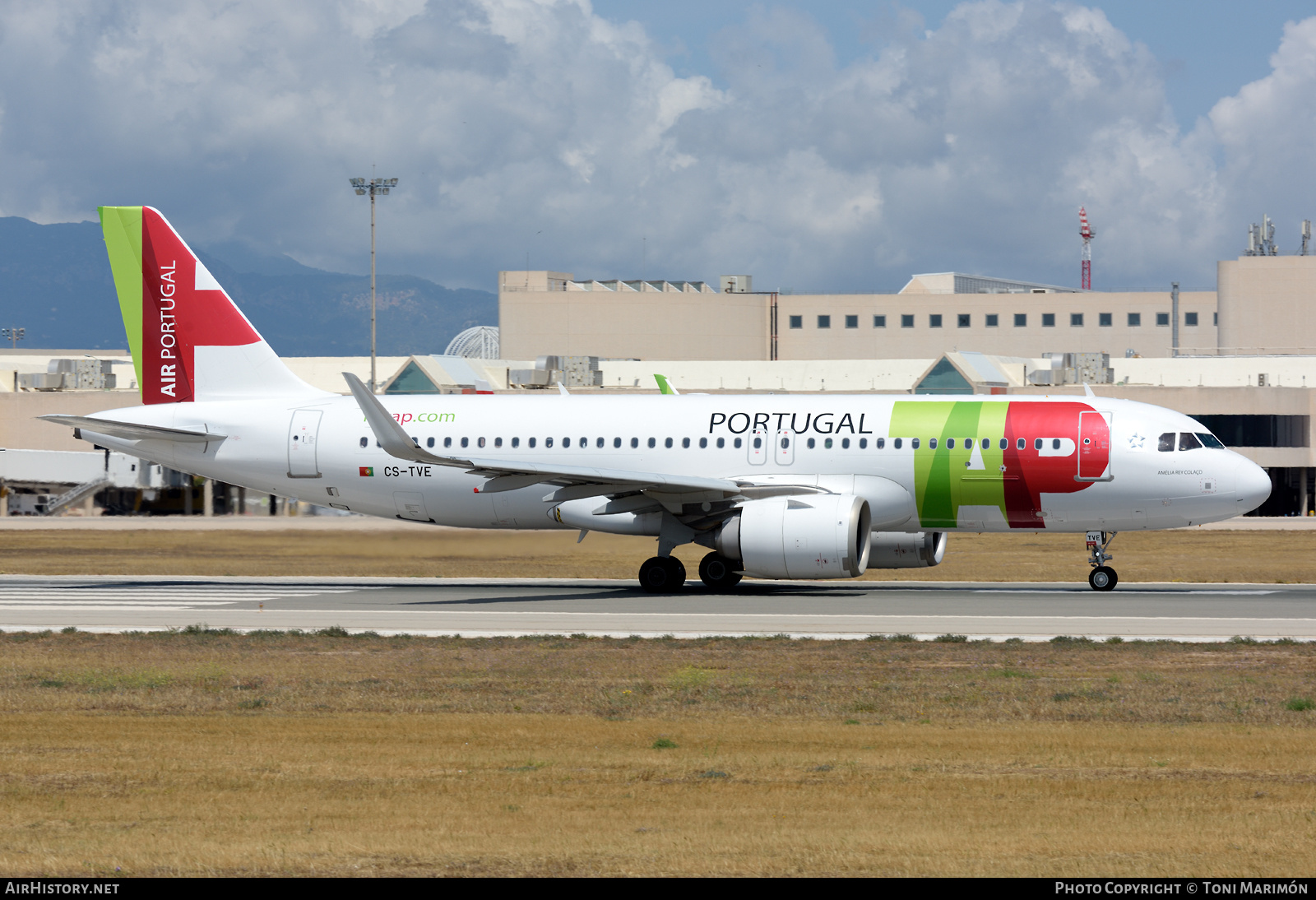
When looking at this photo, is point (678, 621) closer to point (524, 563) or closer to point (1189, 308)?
point (524, 563)

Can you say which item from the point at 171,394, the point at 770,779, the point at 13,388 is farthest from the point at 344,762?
the point at 13,388

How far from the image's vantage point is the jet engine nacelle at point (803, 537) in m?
28.7

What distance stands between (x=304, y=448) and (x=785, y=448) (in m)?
10.9

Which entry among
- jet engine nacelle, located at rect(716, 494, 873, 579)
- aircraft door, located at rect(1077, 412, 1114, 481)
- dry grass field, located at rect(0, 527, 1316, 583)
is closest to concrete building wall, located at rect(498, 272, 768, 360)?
dry grass field, located at rect(0, 527, 1316, 583)

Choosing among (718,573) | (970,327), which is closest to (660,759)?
(718,573)

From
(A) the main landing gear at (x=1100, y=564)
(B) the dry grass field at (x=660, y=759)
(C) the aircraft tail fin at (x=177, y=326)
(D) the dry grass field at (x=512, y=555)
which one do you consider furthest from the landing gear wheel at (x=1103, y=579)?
(C) the aircraft tail fin at (x=177, y=326)

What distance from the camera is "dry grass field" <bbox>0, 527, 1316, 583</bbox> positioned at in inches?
1342

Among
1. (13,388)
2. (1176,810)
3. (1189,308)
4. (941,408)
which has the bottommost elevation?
(1176,810)

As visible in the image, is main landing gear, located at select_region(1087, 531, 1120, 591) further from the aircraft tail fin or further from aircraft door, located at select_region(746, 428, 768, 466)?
the aircraft tail fin

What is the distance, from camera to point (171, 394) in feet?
115

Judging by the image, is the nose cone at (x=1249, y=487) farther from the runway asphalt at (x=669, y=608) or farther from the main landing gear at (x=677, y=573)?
the main landing gear at (x=677, y=573)

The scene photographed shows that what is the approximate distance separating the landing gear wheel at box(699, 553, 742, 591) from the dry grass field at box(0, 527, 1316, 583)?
209 centimetres
